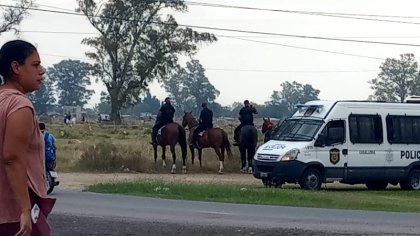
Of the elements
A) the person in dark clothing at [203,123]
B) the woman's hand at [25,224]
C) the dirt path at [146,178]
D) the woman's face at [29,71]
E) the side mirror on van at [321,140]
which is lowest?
the dirt path at [146,178]

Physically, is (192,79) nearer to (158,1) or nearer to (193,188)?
(158,1)

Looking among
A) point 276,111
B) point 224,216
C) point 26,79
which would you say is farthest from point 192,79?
point 26,79

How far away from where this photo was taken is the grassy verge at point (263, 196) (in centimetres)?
2411

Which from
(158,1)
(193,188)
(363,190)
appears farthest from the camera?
(158,1)

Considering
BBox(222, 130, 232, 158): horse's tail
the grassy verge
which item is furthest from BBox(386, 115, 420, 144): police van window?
BBox(222, 130, 232, 158): horse's tail

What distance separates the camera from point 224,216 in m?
19.2

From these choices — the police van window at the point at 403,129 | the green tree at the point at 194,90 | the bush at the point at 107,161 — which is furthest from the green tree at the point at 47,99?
the police van window at the point at 403,129

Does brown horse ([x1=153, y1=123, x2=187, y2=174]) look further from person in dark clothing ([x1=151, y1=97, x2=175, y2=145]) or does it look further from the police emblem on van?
the police emblem on van

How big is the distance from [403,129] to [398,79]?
180 feet

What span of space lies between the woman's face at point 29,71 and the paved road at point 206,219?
8.40 m

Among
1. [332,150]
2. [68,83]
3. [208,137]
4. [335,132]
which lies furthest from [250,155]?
[68,83]

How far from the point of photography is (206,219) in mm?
18516

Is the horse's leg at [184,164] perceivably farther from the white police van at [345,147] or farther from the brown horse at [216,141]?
the white police van at [345,147]

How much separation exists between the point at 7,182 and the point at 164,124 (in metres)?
29.6
